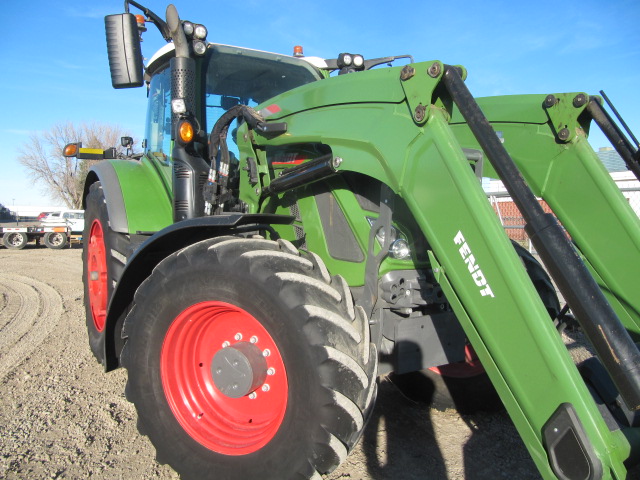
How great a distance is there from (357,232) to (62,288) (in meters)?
7.48

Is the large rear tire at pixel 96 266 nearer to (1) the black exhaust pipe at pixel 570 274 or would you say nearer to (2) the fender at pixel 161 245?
(2) the fender at pixel 161 245

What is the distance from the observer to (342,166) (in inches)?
94.8

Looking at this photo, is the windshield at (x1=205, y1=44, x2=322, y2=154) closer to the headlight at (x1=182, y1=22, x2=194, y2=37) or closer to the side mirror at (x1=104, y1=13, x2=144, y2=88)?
the headlight at (x1=182, y1=22, x2=194, y2=37)

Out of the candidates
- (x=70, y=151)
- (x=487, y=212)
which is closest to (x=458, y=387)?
(x=487, y=212)

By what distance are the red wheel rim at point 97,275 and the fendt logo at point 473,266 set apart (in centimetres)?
357

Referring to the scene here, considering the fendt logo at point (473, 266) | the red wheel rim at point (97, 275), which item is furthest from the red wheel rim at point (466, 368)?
the red wheel rim at point (97, 275)

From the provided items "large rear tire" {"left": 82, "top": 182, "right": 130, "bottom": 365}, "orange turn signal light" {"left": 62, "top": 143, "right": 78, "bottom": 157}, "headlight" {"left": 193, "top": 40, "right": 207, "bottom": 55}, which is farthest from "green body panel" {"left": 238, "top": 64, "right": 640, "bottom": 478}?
"orange turn signal light" {"left": 62, "top": 143, "right": 78, "bottom": 157}

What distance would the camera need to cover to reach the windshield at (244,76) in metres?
3.50

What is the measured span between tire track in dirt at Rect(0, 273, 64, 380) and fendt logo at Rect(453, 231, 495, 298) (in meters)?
3.84

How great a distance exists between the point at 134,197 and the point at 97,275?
4.12ft

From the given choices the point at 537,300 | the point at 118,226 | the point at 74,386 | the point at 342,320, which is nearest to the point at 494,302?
the point at 537,300

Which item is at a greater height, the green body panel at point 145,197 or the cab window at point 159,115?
the cab window at point 159,115

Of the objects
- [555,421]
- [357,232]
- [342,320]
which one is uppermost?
[357,232]

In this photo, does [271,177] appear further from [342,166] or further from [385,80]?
[385,80]
